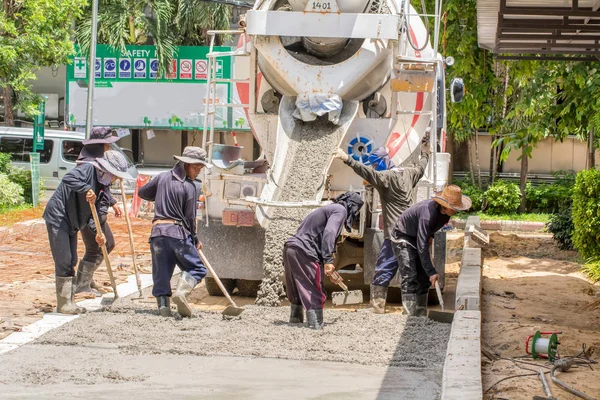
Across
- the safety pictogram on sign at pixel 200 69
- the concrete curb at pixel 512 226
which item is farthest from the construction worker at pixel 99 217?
the safety pictogram on sign at pixel 200 69

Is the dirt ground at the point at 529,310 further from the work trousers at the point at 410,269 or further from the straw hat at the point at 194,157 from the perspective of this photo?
the straw hat at the point at 194,157

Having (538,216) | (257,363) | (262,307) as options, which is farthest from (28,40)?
(257,363)

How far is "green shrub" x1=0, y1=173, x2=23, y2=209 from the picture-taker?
2142cm

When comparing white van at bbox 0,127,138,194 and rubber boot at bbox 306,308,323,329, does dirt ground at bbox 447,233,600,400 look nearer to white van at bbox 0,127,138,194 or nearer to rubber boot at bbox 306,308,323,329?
rubber boot at bbox 306,308,323,329

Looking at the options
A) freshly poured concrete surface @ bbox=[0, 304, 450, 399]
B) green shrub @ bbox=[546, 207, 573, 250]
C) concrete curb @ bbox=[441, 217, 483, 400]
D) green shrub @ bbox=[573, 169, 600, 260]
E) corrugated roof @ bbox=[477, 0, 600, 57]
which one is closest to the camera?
concrete curb @ bbox=[441, 217, 483, 400]

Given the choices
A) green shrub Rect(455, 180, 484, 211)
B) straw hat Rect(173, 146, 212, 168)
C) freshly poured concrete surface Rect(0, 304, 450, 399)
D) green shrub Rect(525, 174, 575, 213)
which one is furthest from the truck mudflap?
green shrub Rect(525, 174, 575, 213)

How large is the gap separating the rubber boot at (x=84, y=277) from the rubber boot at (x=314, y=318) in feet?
9.48

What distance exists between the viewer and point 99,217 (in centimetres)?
1082

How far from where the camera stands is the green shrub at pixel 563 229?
16.9 m

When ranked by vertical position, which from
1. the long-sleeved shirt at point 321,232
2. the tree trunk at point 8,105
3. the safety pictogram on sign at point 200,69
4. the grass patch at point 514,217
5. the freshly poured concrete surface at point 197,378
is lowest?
the freshly poured concrete surface at point 197,378

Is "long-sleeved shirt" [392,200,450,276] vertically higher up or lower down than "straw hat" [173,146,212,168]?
lower down

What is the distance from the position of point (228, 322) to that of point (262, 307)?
75 centimetres

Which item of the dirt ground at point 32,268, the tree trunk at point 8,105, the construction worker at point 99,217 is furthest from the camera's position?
the tree trunk at point 8,105

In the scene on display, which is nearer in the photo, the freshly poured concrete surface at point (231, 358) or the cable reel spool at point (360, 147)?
the freshly poured concrete surface at point (231, 358)
